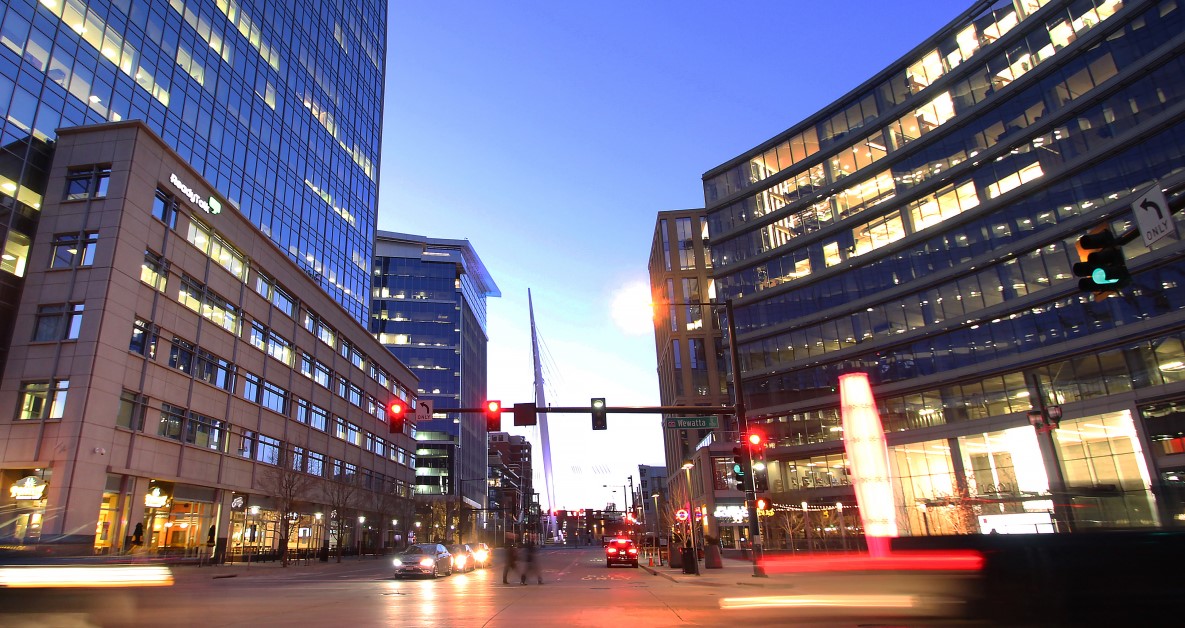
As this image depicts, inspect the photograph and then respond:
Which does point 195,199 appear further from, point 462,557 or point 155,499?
point 462,557

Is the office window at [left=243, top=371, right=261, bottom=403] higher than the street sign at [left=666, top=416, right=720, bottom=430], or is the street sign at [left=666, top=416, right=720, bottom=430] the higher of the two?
the office window at [left=243, top=371, right=261, bottom=403]

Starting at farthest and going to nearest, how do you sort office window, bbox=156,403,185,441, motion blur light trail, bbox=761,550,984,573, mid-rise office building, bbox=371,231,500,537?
mid-rise office building, bbox=371,231,500,537 → office window, bbox=156,403,185,441 → motion blur light trail, bbox=761,550,984,573

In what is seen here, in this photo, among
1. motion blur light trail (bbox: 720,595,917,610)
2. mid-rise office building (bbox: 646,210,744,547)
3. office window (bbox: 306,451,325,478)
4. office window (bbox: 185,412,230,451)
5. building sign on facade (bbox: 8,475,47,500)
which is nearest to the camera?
motion blur light trail (bbox: 720,595,917,610)

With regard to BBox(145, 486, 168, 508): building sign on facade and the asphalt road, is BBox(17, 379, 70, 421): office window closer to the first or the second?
BBox(145, 486, 168, 508): building sign on facade

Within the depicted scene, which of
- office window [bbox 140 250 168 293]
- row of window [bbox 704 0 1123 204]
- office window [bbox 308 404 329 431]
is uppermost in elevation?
row of window [bbox 704 0 1123 204]

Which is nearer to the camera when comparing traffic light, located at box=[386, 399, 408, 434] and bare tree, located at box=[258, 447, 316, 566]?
traffic light, located at box=[386, 399, 408, 434]

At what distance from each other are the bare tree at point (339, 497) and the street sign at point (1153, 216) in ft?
185

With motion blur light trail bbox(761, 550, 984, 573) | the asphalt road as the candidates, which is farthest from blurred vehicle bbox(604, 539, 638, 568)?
motion blur light trail bbox(761, 550, 984, 573)

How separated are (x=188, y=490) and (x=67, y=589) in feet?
135

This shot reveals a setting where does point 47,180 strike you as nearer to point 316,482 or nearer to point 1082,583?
point 316,482

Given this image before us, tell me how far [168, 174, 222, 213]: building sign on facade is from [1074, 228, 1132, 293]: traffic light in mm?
45575

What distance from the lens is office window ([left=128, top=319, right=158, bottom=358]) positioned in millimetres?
36812

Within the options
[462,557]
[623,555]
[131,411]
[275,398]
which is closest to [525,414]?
[462,557]

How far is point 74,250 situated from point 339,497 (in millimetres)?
29064
